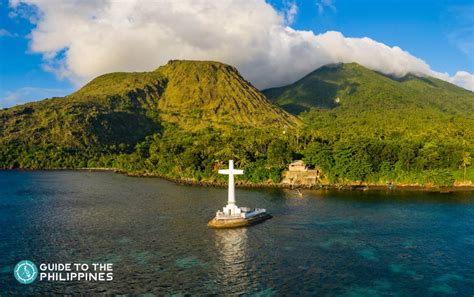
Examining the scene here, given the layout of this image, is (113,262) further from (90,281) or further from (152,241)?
(152,241)

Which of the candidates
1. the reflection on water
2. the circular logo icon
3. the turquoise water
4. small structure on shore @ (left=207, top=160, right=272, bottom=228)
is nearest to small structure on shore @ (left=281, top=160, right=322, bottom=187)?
the turquoise water

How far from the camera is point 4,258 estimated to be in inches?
2227

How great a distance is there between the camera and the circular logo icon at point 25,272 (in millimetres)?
48406

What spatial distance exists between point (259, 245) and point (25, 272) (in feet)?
110

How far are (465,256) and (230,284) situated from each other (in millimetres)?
36312

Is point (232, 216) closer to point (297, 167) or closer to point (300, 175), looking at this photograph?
point (300, 175)

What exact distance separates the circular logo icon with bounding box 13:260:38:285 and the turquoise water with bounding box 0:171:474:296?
1100 mm

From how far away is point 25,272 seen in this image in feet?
168

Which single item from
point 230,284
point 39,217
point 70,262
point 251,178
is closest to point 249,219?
Result: point 230,284

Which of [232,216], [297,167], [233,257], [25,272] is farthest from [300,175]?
[25,272]

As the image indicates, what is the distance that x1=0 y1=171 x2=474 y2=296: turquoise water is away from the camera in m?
46.9

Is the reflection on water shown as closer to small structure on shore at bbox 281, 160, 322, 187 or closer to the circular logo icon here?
the circular logo icon

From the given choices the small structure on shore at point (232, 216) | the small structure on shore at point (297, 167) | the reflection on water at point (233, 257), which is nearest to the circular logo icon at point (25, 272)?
the reflection on water at point (233, 257)

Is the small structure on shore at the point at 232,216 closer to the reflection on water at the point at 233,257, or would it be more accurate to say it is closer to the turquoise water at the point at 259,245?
the reflection on water at the point at 233,257
